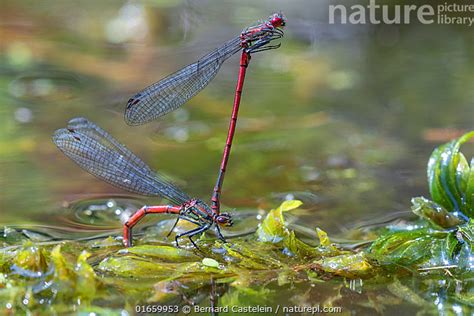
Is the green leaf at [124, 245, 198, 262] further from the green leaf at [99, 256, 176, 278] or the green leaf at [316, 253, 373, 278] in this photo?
the green leaf at [316, 253, 373, 278]

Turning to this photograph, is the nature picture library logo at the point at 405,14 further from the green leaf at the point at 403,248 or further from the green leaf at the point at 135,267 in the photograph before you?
the green leaf at the point at 135,267

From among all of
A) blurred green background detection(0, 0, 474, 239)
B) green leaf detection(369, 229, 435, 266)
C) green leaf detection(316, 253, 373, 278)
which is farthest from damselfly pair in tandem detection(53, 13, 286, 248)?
green leaf detection(369, 229, 435, 266)

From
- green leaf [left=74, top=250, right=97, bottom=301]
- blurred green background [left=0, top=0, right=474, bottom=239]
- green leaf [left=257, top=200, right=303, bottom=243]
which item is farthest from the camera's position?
blurred green background [left=0, top=0, right=474, bottom=239]

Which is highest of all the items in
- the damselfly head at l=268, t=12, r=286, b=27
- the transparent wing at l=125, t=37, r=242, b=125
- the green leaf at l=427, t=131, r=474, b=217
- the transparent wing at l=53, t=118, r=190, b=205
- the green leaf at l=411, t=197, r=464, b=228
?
the damselfly head at l=268, t=12, r=286, b=27

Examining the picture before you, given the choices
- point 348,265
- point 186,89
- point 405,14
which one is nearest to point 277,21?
point 186,89

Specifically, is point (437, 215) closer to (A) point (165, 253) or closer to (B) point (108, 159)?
(A) point (165, 253)

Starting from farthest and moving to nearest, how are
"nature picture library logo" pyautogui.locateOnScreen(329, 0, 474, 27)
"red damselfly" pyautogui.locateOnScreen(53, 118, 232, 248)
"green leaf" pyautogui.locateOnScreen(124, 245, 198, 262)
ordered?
"nature picture library logo" pyautogui.locateOnScreen(329, 0, 474, 27), "red damselfly" pyautogui.locateOnScreen(53, 118, 232, 248), "green leaf" pyautogui.locateOnScreen(124, 245, 198, 262)

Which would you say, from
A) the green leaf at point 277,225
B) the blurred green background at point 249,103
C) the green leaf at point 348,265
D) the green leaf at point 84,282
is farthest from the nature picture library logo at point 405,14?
the green leaf at point 84,282

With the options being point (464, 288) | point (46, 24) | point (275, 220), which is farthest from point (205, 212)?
point (46, 24)
